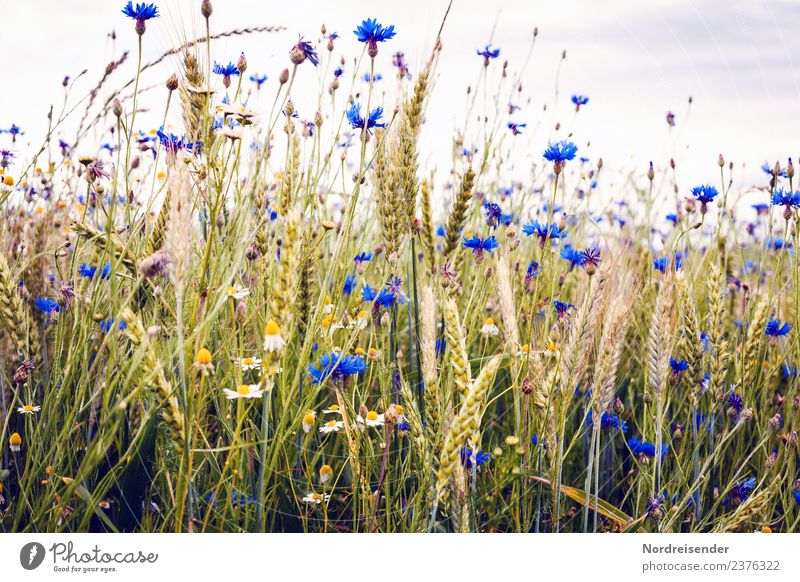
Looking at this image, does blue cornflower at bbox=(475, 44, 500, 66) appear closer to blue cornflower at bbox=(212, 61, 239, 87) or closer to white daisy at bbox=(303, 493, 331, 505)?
blue cornflower at bbox=(212, 61, 239, 87)

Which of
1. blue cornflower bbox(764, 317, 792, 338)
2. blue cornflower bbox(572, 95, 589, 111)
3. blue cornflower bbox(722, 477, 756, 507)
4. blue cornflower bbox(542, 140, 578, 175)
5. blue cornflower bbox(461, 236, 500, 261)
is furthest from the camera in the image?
blue cornflower bbox(572, 95, 589, 111)

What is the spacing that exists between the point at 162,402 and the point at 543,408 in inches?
28.2

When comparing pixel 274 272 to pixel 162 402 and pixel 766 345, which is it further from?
pixel 766 345

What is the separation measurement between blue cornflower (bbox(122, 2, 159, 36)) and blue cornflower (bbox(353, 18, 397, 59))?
0.46 m

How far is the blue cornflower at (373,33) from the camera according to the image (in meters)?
1.48

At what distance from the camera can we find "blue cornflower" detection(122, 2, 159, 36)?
1256 millimetres

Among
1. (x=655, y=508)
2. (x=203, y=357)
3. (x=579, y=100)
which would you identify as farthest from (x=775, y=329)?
(x=203, y=357)

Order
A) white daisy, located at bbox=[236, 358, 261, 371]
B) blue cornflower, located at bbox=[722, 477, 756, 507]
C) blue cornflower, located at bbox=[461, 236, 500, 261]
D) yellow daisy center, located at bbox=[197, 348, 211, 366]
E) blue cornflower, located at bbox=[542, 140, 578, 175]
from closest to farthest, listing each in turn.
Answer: yellow daisy center, located at bbox=[197, 348, 211, 366] < white daisy, located at bbox=[236, 358, 261, 371] < blue cornflower, located at bbox=[722, 477, 756, 507] < blue cornflower, located at bbox=[542, 140, 578, 175] < blue cornflower, located at bbox=[461, 236, 500, 261]

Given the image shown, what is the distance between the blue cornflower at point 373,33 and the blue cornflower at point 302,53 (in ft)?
0.60

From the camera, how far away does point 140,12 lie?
4.16 feet

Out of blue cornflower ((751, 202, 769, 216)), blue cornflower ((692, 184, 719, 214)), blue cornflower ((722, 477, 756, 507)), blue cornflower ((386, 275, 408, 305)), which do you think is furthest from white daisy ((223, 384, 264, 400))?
blue cornflower ((751, 202, 769, 216))
